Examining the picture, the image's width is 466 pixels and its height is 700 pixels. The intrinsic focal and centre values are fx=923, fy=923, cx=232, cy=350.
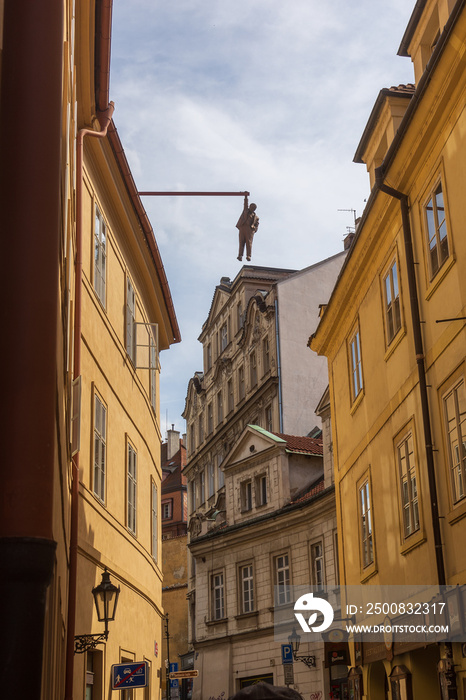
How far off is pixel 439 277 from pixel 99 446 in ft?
17.3

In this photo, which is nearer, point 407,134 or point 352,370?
point 407,134

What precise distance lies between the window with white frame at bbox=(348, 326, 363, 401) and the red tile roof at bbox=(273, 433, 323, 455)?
61.9 ft

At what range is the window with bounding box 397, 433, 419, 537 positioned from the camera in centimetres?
1395

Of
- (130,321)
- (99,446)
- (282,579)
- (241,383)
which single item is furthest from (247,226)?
(241,383)

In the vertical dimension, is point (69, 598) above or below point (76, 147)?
below

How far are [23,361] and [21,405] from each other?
0.73 ft

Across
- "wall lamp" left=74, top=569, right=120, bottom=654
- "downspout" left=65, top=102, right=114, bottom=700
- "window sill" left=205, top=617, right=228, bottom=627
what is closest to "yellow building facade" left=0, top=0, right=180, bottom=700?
"downspout" left=65, top=102, right=114, bottom=700

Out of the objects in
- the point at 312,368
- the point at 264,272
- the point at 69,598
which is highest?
Answer: the point at 264,272

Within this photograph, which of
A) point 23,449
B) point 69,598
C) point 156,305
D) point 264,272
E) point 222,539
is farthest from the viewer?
point 264,272

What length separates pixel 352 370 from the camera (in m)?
19.1

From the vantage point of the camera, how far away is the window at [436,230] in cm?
1288

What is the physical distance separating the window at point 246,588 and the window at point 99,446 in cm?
2546

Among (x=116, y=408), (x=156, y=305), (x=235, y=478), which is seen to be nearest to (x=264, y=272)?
(x=235, y=478)

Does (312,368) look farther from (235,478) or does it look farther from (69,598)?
(69,598)
